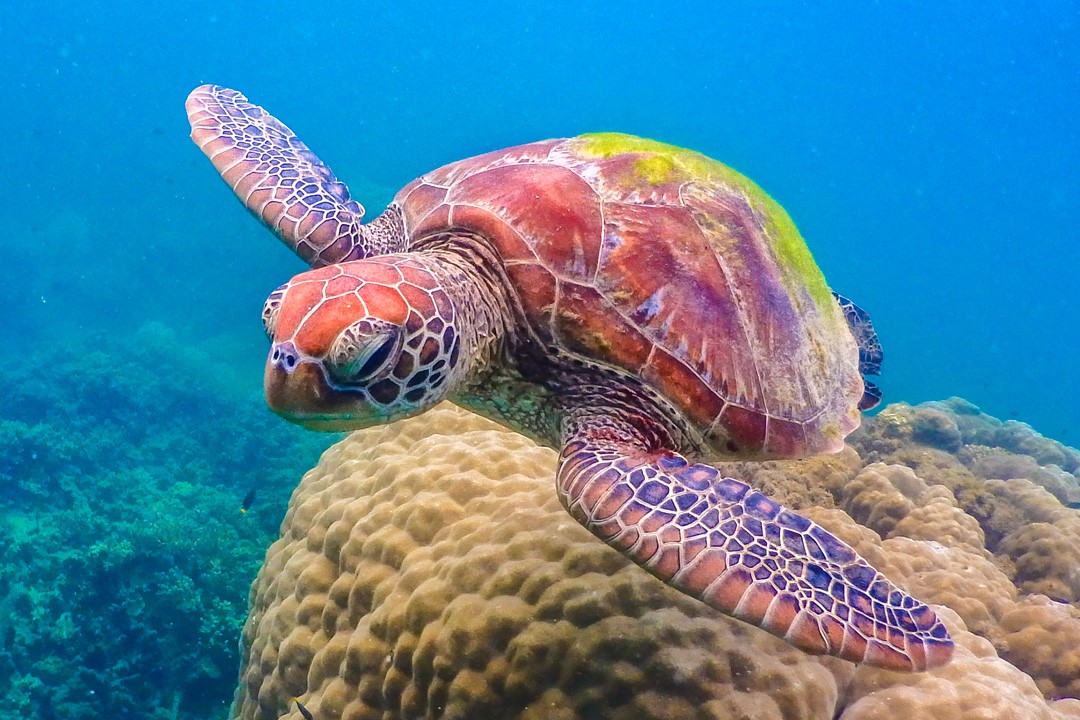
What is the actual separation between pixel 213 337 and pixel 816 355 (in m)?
21.2

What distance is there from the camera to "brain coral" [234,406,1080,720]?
95.1 inches

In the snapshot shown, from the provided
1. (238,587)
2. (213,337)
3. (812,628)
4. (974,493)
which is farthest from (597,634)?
(213,337)

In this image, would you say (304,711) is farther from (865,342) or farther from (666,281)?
(865,342)

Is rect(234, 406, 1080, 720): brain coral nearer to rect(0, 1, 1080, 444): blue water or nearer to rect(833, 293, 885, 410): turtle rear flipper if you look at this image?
rect(833, 293, 885, 410): turtle rear flipper

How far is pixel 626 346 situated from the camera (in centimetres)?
274

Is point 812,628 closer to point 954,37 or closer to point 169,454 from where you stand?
point 169,454

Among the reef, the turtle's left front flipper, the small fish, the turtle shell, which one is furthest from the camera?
the reef

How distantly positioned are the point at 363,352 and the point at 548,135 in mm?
66267

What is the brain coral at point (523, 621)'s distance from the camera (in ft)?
7.93

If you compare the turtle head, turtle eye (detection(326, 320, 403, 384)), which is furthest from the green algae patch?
turtle eye (detection(326, 320, 403, 384))

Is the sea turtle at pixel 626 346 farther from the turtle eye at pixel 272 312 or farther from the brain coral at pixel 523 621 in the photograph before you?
the brain coral at pixel 523 621

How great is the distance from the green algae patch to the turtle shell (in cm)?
2

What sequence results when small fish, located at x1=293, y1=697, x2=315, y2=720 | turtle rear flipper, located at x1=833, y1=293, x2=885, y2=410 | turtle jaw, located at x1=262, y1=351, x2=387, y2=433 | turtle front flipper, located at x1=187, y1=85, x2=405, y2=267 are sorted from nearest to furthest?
turtle jaw, located at x1=262, y1=351, x2=387, y2=433 < small fish, located at x1=293, y1=697, x2=315, y2=720 < turtle front flipper, located at x1=187, y1=85, x2=405, y2=267 < turtle rear flipper, located at x1=833, y1=293, x2=885, y2=410

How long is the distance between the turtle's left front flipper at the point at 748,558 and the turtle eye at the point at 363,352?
2.83 feet
